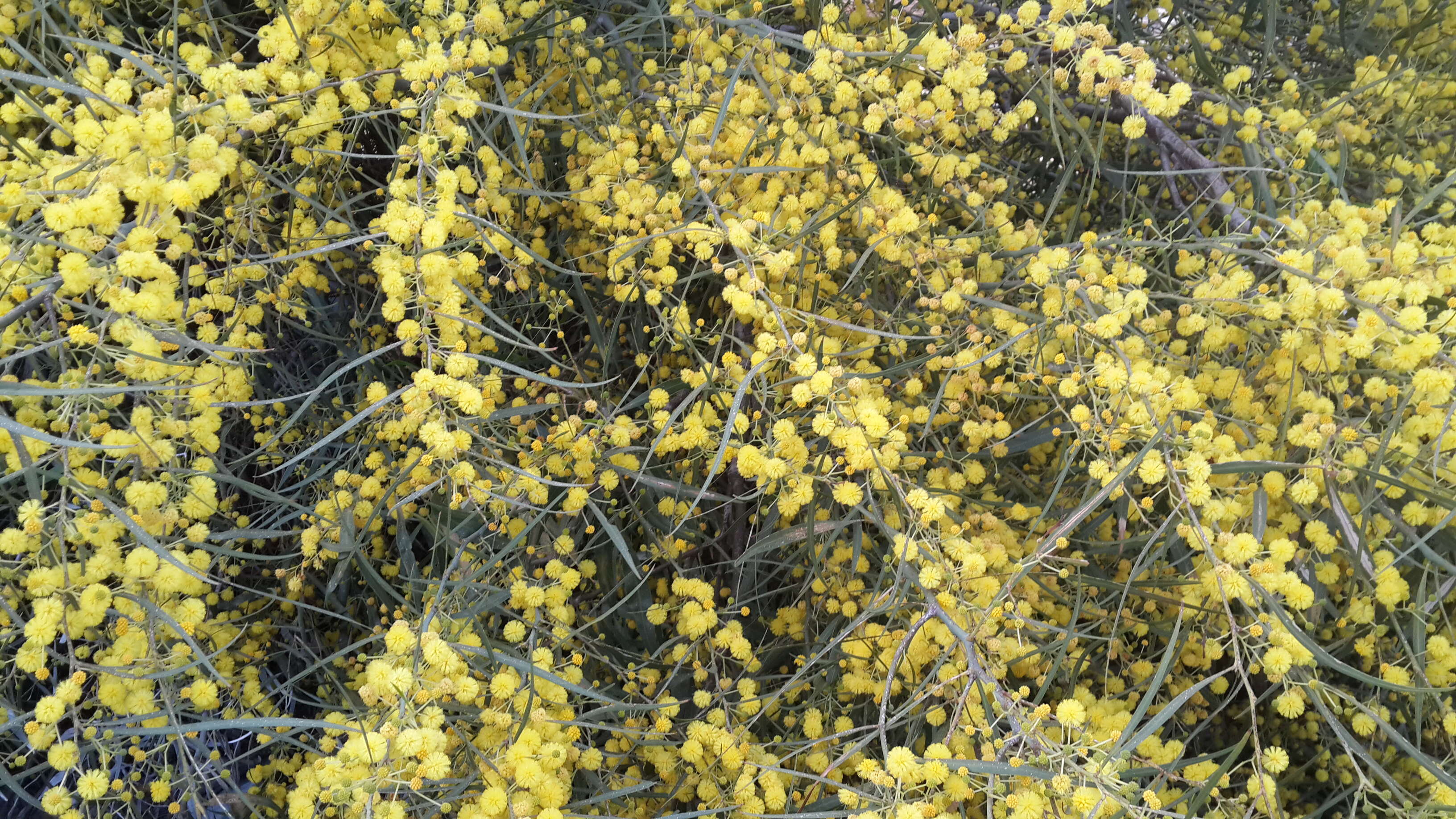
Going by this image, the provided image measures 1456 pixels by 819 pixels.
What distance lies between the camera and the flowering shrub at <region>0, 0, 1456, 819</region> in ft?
3.03

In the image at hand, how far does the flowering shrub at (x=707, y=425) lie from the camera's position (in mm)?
923

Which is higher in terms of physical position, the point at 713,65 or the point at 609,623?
the point at 713,65

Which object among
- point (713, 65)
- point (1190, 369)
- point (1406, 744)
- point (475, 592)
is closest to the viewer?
point (1406, 744)

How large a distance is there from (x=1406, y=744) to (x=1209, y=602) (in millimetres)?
247

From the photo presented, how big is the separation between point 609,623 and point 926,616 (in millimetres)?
536

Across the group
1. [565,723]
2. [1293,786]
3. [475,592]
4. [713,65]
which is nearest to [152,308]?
[475,592]

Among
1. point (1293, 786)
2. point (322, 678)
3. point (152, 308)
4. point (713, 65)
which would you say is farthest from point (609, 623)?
point (1293, 786)

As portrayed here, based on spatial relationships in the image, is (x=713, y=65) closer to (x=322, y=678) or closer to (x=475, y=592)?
(x=475, y=592)

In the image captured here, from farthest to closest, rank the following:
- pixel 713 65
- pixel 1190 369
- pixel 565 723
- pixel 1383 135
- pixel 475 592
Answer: pixel 1383 135, pixel 713 65, pixel 1190 369, pixel 475 592, pixel 565 723

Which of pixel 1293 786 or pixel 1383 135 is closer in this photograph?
pixel 1293 786

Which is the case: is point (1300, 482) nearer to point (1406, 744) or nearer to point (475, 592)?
point (1406, 744)

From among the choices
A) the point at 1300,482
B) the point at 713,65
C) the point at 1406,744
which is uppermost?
the point at 713,65

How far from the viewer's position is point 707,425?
116 cm

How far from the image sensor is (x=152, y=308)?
2.89 ft
